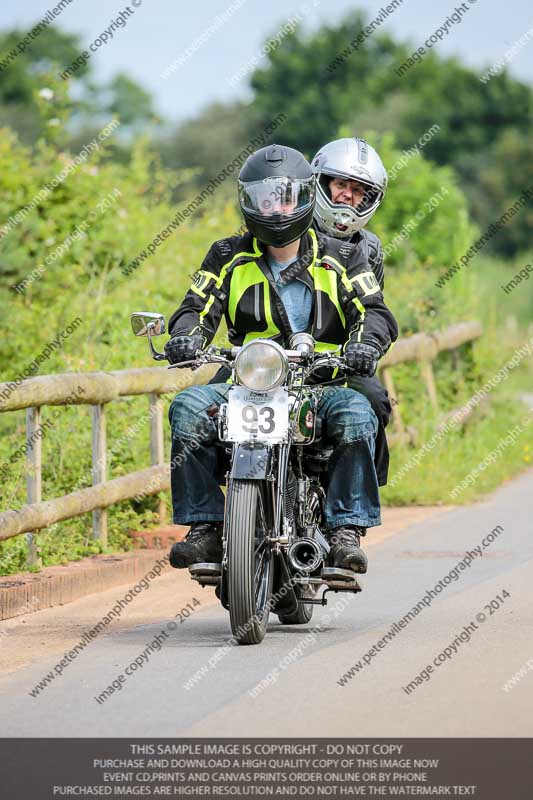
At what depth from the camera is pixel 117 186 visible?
17.4 meters

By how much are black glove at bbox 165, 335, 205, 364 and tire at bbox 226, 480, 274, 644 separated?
0.65 meters

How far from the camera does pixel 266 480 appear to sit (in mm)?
6816

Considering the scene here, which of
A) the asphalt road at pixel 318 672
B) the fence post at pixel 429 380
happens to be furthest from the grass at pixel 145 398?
the asphalt road at pixel 318 672

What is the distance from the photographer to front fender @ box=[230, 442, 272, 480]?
266 inches

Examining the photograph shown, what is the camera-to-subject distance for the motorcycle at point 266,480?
6.75 metres

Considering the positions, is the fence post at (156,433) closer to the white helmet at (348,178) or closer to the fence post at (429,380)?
the white helmet at (348,178)

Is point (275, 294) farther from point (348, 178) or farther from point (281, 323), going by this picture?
point (348, 178)

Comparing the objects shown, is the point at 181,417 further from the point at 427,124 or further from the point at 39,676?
the point at 427,124

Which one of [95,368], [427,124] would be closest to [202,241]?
[95,368]

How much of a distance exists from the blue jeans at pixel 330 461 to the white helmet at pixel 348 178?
4.97ft

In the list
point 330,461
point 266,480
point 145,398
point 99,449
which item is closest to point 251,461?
point 266,480
